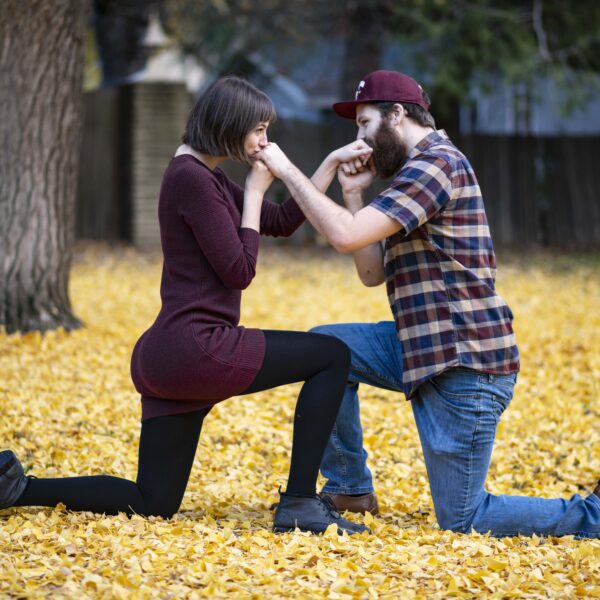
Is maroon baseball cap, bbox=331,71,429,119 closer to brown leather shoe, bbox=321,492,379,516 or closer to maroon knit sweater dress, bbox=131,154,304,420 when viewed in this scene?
maroon knit sweater dress, bbox=131,154,304,420

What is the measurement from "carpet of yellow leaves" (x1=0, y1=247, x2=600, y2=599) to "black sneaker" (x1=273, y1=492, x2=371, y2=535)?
8cm

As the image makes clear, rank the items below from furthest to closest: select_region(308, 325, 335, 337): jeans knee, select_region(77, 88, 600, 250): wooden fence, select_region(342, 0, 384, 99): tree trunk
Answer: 1. select_region(342, 0, 384, 99): tree trunk
2. select_region(77, 88, 600, 250): wooden fence
3. select_region(308, 325, 335, 337): jeans knee

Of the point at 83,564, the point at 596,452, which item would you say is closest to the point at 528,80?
the point at 596,452

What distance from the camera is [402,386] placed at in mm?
3971

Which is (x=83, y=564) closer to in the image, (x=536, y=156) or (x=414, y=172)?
(x=414, y=172)

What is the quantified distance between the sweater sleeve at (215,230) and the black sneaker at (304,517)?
33.9 inches

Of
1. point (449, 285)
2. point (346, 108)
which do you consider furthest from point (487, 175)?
point (449, 285)

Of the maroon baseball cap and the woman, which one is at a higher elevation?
the maroon baseball cap

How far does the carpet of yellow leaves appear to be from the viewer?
3145 millimetres

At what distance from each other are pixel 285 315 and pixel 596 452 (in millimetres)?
4400

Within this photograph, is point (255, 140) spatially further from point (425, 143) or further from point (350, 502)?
point (350, 502)

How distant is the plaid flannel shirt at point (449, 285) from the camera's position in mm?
3660

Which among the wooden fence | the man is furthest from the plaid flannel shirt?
the wooden fence

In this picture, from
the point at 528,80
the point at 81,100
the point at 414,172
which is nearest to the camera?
the point at 414,172
